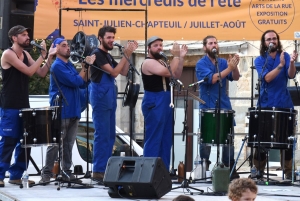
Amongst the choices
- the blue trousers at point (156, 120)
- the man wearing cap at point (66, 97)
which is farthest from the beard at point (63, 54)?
the blue trousers at point (156, 120)

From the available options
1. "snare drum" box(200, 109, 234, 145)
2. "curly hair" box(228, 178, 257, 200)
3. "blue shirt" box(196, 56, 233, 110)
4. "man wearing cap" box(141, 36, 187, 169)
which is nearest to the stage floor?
"snare drum" box(200, 109, 234, 145)

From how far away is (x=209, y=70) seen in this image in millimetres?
11906

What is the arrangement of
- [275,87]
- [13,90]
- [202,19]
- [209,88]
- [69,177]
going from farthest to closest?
[202,19]
[209,88]
[275,87]
[69,177]
[13,90]

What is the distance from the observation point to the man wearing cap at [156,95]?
1120 centimetres

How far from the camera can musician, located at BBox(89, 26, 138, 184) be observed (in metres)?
11.3

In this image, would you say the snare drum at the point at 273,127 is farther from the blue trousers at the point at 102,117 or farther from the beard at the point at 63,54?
the beard at the point at 63,54

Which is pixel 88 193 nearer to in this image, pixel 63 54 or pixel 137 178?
pixel 137 178

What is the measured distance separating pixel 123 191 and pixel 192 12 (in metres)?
4.97

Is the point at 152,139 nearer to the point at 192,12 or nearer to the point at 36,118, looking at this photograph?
the point at 36,118

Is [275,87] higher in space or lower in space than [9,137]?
higher

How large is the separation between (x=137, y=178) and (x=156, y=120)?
172cm

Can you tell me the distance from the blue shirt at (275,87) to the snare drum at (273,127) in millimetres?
339

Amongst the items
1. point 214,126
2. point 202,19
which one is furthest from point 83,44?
point 202,19

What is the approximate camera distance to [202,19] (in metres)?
14.1
